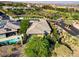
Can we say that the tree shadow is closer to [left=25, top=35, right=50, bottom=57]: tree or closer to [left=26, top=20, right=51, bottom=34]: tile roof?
[left=26, top=20, right=51, bottom=34]: tile roof

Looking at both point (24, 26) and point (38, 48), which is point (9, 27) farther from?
point (38, 48)

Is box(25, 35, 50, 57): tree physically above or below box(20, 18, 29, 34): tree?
below

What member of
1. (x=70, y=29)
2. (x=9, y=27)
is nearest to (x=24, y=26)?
(x=9, y=27)

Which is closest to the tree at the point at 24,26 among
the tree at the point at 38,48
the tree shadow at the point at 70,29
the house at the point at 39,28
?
the house at the point at 39,28

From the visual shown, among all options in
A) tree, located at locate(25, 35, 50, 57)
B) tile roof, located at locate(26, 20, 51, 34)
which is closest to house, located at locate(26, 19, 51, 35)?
tile roof, located at locate(26, 20, 51, 34)

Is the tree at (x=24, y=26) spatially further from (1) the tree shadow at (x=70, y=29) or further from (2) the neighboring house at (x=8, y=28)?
(1) the tree shadow at (x=70, y=29)

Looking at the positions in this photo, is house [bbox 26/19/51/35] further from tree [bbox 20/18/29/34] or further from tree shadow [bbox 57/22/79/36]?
tree shadow [bbox 57/22/79/36]

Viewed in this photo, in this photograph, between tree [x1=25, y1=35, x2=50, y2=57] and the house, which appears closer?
tree [x1=25, y1=35, x2=50, y2=57]
